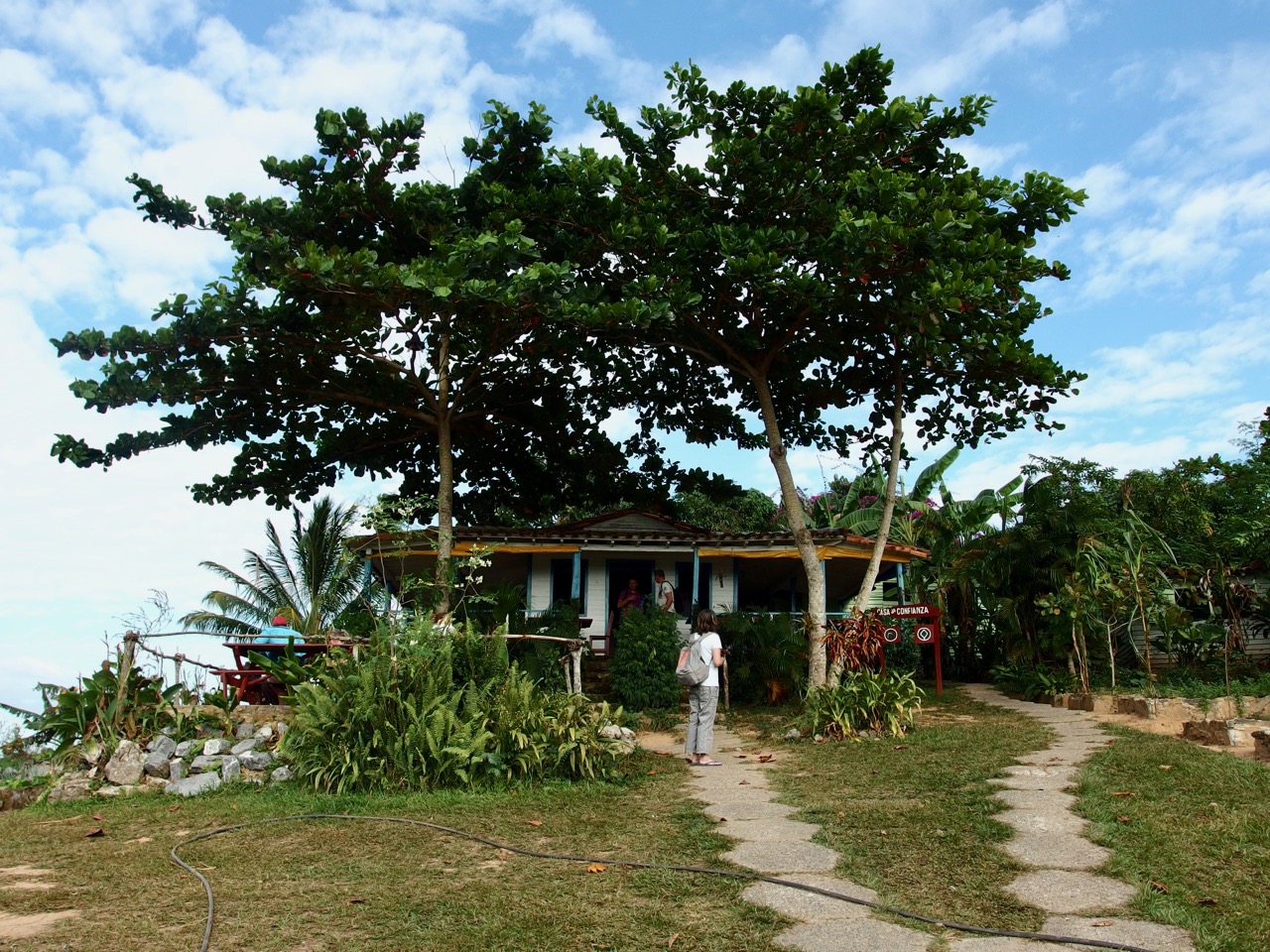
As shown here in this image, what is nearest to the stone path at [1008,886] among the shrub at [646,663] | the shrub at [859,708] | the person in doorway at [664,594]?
the shrub at [859,708]

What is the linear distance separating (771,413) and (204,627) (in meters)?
16.6

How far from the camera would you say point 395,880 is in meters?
5.29

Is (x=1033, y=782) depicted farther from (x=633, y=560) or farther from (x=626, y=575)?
(x=626, y=575)

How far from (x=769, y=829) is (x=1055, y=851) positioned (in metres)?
1.76

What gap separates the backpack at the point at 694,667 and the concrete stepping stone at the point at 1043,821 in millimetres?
3449

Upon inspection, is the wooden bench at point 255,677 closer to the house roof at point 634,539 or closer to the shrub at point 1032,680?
the house roof at point 634,539

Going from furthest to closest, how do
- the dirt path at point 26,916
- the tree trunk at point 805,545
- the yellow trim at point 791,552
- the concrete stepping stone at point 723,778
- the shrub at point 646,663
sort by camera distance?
the yellow trim at point 791,552 → the shrub at point 646,663 → the tree trunk at point 805,545 → the concrete stepping stone at point 723,778 → the dirt path at point 26,916

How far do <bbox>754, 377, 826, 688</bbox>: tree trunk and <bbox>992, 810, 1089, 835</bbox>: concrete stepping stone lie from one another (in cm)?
520

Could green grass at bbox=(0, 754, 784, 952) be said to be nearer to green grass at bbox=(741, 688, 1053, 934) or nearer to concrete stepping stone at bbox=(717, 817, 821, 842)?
concrete stepping stone at bbox=(717, 817, 821, 842)

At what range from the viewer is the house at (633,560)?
656 inches

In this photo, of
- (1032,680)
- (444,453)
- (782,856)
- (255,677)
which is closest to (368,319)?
(444,453)

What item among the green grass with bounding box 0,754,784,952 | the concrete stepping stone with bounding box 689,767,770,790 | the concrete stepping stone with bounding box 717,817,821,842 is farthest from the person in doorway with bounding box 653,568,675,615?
the concrete stepping stone with bounding box 717,817,821,842

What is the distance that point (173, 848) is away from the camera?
6.22 metres

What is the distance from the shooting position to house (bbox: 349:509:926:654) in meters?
16.7
